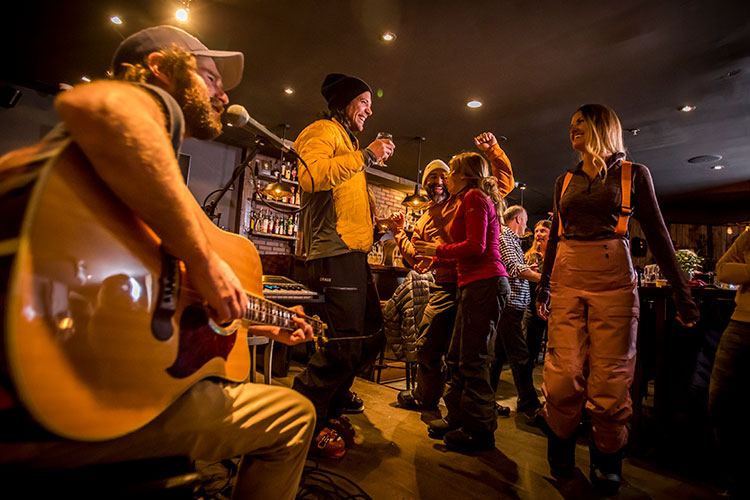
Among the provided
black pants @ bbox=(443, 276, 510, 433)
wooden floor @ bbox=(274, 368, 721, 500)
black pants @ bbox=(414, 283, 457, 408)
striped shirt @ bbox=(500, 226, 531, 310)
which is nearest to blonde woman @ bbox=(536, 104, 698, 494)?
wooden floor @ bbox=(274, 368, 721, 500)

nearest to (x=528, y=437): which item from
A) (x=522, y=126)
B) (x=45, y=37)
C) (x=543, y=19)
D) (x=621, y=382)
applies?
(x=621, y=382)

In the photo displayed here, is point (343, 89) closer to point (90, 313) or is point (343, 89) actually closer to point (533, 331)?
point (90, 313)

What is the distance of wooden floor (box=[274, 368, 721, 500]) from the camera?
1.85 meters

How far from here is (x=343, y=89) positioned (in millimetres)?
2346

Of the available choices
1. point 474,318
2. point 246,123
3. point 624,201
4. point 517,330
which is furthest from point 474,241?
point 246,123

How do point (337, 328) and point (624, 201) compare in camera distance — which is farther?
point (337, 328)

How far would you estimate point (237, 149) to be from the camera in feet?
23.7

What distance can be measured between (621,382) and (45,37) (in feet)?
19.6

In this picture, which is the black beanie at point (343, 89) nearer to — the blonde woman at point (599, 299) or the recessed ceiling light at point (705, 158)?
the blonde woman at point (599, 299)

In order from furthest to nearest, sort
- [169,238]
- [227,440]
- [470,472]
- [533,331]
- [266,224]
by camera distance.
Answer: [266,224], [533,331], [470,472], [227,440], [169,238]

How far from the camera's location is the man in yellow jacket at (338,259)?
2057 mm

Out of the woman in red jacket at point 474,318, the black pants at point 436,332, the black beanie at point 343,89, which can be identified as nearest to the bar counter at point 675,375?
the woman in red jacket at point 474,318

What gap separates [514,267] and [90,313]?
3142 mm

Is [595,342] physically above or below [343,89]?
below
